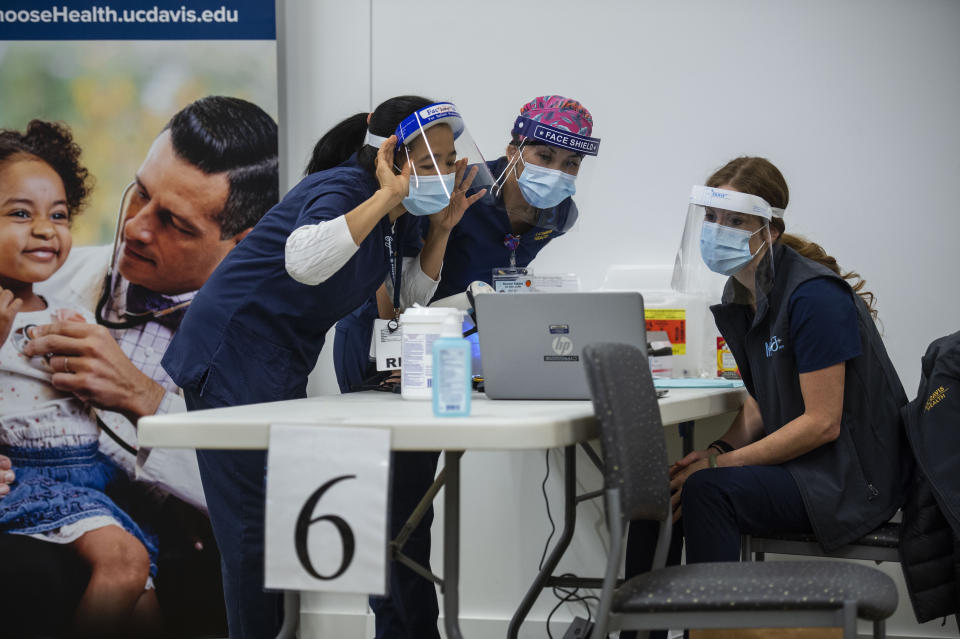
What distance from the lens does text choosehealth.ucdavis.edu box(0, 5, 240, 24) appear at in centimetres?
304

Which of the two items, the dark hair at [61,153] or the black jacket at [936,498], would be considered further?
the dark hair at [61,153]

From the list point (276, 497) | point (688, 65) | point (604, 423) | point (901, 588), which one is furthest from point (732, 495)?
point (688, 65)

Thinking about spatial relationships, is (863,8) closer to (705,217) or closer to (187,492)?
(705,217)

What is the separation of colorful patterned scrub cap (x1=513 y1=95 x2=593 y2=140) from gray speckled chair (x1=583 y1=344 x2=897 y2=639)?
3.58ft

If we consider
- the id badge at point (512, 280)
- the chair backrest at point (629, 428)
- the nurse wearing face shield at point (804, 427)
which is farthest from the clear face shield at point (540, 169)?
the chair backrest at point (629, 428)

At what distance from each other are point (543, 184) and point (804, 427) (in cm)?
96

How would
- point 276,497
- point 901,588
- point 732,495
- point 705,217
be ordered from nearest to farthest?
point 276,497, point 732,495, point 705,217, point 901,588

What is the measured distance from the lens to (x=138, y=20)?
3059 mm

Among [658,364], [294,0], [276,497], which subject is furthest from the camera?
[294,0]

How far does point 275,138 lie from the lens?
3021mm

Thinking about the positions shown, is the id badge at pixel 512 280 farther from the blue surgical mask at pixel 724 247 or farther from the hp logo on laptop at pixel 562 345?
the hp logo on laptop at pixel 562 345

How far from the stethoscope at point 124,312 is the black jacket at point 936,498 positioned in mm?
2328

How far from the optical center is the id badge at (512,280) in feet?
8.10

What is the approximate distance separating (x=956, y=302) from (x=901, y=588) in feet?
3.24
